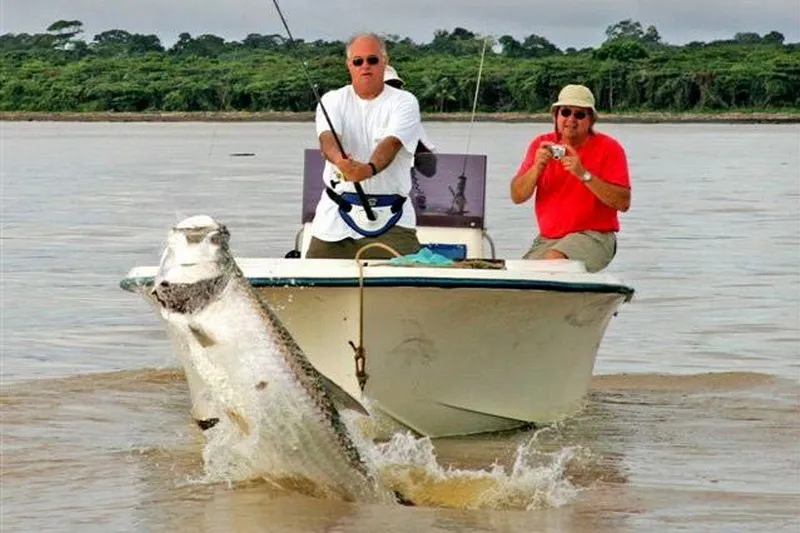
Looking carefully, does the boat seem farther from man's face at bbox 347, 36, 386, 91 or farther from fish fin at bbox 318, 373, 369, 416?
fish fin at bbox 318, 373, 369, 416

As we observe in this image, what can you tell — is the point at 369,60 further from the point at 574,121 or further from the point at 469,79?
the point at 469,79

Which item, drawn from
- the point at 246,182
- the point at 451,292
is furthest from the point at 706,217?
the point at 451,292

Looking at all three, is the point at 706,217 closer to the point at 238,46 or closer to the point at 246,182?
the point at 246,182

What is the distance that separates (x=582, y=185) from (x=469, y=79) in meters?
77.5

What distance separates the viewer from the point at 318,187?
10.4 m

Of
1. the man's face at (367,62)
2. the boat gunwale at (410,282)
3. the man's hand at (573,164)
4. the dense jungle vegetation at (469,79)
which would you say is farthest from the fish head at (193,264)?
the dense jungle vegetation at (469,79)

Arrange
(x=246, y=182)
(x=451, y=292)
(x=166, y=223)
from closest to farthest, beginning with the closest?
(x=451, y=292)
(x=166, y=223)
(x=246, y=182)

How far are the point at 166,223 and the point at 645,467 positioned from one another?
50.9 ft

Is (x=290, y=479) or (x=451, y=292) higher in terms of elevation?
(x=451, y=292)

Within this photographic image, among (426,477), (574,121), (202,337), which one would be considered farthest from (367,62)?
(202,337)

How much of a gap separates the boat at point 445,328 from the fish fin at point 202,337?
1621mm

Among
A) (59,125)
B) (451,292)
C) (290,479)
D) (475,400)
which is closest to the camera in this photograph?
(290,479)

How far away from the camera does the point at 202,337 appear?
21.5 ft

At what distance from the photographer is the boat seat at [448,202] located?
33.6ft
